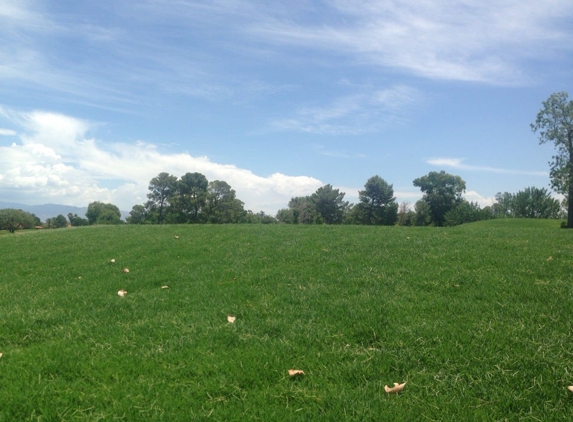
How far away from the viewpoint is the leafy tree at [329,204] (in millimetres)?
73562

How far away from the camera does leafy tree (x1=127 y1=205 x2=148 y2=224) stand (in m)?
72.8

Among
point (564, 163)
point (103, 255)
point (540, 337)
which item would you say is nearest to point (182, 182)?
point (564, 163)

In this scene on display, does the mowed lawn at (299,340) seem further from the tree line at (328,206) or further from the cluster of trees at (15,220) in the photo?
the cluster of trees at (15,220)

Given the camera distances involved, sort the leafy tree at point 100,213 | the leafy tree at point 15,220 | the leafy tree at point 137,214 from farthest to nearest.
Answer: the leafy tree at point 100,213 → the leafy tree at point 15,220 → the leafy tree at point 137,214

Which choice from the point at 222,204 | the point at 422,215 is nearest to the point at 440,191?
the point at 422,215

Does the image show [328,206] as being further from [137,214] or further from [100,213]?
[100,213]

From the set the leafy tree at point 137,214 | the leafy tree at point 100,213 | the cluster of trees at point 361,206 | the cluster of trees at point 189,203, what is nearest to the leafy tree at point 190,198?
the cluster of trees at point 189,203

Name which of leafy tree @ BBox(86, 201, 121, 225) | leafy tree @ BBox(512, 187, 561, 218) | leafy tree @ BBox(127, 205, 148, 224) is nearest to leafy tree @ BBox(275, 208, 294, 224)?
leafy tree @ BBox(127, 205, 148, 224)

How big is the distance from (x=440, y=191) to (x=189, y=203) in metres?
44.2

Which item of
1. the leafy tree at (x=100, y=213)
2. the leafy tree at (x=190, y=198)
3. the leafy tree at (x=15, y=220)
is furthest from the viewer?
the leafy tree at (x=100, y=213)

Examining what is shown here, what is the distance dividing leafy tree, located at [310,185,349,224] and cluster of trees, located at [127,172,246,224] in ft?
45.9

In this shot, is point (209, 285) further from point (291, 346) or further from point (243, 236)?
point (243, 236)

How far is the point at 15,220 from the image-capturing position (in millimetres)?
80812

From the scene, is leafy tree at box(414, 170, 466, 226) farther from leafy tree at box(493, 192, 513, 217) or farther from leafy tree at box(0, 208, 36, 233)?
leafy tree at box(0, 208, 36, 233)
